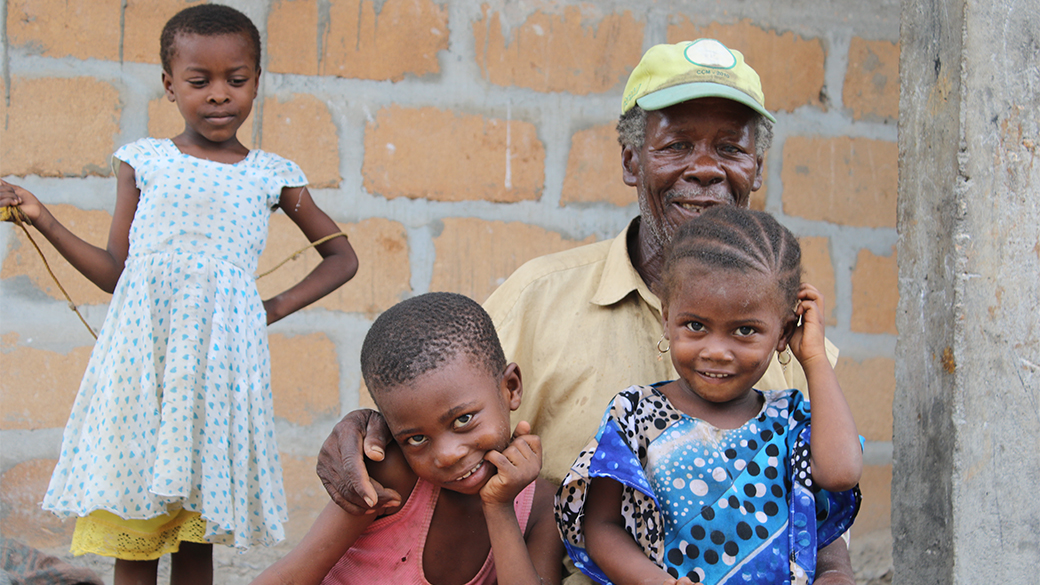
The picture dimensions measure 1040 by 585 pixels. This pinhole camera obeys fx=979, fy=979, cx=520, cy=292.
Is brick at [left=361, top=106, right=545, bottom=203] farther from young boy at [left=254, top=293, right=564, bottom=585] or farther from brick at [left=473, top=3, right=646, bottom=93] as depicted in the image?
young boy at [left=254, top=293, right=564, bottom=585]

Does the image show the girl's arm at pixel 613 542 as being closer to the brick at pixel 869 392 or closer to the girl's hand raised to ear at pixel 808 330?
the girl's hand raised to ear at pixel 808 330

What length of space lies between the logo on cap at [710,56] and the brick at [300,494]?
1954 millimetres

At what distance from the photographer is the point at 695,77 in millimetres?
2230

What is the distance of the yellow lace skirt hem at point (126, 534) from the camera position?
8.22 feet

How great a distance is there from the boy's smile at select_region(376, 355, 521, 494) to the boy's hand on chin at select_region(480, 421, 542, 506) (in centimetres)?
3

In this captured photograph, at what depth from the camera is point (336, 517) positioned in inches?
74.8

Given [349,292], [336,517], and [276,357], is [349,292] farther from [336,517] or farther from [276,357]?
[336,517]

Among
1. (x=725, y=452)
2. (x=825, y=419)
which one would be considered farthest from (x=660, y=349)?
(x=825, y=419)

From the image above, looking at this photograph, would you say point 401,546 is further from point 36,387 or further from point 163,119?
point 163,119

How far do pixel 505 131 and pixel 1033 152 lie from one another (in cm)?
188

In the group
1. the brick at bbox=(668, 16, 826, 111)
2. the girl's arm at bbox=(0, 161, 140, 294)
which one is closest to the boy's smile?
the girl's arm at bbox=(0, 161, 140, 294)

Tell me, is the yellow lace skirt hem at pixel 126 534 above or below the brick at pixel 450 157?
below

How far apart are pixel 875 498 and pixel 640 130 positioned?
2344 mm

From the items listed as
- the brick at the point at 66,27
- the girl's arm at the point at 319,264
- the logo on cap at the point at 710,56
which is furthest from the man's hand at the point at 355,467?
the brick at the point at 66,27
